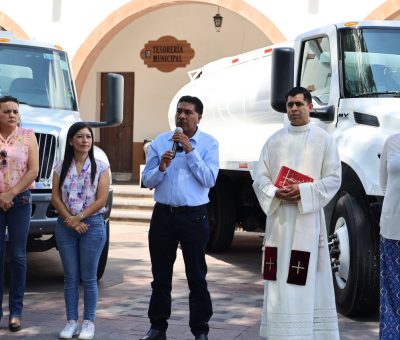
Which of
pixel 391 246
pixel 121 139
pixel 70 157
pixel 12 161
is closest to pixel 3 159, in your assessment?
pixel 12 161

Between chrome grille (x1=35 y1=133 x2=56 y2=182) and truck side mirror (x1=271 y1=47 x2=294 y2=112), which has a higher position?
truck side mirror (x1=271 y1=47 x2=294 y2=112)

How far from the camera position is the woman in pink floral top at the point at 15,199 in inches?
272

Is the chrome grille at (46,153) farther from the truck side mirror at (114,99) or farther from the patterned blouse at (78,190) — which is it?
the patterned blouse at (78,190)

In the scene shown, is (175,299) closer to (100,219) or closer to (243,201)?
(100,219)

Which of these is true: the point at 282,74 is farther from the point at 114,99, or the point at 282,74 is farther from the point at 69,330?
the point at 69,330

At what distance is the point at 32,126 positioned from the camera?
8.54 m

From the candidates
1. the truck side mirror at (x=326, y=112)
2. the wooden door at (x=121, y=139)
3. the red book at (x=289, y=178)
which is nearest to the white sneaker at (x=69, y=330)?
the red book at (x=289, y=178)

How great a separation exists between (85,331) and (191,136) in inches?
63.6

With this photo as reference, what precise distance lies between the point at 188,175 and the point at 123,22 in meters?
12.2

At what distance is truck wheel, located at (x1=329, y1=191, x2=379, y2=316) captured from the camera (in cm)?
730

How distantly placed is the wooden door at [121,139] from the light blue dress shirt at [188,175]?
563 inches

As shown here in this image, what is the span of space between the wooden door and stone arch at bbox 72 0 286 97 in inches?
84.7

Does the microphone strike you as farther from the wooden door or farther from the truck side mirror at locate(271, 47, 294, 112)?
the wooden door

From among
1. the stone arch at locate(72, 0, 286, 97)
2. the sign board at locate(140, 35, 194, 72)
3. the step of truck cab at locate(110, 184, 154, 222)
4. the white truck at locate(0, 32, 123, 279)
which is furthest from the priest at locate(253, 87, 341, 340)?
the sign board at locate(140, 35, 194, 72)
